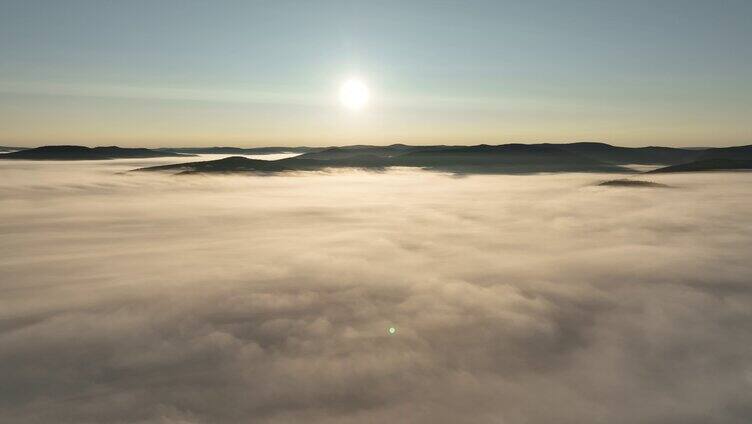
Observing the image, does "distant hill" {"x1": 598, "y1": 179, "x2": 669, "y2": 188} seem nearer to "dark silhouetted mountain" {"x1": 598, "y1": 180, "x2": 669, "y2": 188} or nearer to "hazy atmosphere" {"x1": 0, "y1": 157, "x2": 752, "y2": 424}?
"dark silhouetted mountain" {"x1": 598, "y1": 180, "x2": 669, "y2": 188}

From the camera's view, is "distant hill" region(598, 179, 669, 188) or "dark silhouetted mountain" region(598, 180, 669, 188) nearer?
"distant hill" region(598, 179, 669, 188)

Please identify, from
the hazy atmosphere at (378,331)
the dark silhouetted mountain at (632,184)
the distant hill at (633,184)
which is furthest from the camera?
the dark silhouetted mountain at (632,184)

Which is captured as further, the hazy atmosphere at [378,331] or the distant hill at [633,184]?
the distant hill at [633,184]

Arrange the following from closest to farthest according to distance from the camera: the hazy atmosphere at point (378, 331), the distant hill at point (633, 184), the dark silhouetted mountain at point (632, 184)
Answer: the hazy atmosphere at point (378, 331) → the distant hill at point (633, 184) → the dark silhouetted mountain at point (632, 184)

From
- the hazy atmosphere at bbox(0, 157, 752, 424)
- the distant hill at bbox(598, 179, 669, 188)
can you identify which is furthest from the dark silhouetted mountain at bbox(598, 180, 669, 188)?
the hazy atmosphere at bbox(0, 157, 752, 424)

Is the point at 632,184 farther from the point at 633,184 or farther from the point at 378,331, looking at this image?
the point at 378,331

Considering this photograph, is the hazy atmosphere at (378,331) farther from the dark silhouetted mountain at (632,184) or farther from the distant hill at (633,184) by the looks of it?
the dark silhouetted mountain at (632,184)

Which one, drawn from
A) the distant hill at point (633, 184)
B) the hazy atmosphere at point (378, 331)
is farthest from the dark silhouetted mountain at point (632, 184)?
the hazy atmosphere at point (378, 331)

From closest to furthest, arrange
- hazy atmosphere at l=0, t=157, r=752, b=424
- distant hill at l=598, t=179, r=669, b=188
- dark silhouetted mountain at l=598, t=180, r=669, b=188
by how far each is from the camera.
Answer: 1. hazy atmosphere at l=0, t=157, r=752, b=424
2. distant hill at l=598, t=179, r=669, b=188
3. dark silhouetted mountain at l=598, t=180, r=669, b=188

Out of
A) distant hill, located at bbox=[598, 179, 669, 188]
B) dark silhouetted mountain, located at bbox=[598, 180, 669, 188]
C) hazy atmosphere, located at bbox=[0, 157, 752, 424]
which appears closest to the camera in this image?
hazy atmosphere, located at bbox=[0, 157, 752, 424]

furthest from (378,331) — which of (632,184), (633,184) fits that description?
(633,184)

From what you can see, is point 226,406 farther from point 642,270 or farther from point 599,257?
point 599,257
